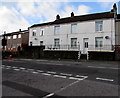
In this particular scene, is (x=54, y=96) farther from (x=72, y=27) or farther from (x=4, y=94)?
(x=72, y=27)

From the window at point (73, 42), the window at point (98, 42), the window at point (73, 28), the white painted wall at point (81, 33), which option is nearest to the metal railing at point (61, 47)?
the window at point (73, 42)

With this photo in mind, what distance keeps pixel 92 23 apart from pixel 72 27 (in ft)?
14.3

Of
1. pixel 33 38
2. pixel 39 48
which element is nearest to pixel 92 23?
pixel 39 48

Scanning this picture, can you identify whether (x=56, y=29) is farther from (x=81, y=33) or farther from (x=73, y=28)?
(x=81, y=33)

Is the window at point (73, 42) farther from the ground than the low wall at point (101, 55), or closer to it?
farther from the ground

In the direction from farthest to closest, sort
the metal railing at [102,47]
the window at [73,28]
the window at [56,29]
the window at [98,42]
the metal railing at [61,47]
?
the window at [56,29] < the window at [73,28] < the metal railing at [61,47] < the window at [98,42] < the metal railing at [102,47]

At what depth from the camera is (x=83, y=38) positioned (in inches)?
922

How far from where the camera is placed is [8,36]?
39.7 metres

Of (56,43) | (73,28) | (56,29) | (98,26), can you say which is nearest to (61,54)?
(56,43)

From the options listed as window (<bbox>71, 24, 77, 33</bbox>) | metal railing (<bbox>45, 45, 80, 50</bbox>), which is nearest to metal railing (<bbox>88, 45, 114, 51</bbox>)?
metal railing (<bbox>45, 45, 80, 50</bbox>)

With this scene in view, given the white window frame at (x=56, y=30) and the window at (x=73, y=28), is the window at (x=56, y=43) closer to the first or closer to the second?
the white window frame at (x=56, y=30)

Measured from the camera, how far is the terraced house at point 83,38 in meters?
20.7

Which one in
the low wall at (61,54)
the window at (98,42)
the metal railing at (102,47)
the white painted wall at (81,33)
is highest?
the white painted wall at (81,33)

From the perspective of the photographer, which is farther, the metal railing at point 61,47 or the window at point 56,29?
the window at point 56,29
